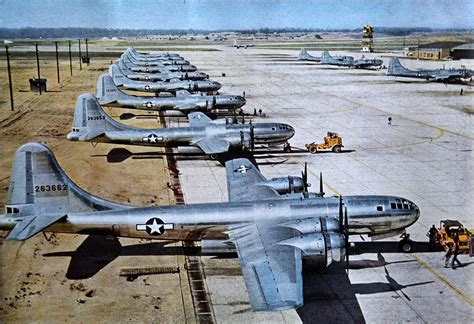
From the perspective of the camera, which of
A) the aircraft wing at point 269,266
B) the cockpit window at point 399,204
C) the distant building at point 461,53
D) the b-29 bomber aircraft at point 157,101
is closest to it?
the aircraft wing at point 269,266

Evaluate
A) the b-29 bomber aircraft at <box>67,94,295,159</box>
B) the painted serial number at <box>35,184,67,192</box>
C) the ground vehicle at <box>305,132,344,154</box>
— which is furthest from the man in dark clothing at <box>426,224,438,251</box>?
the ground vehicle at <box>305,132,344,154</box>

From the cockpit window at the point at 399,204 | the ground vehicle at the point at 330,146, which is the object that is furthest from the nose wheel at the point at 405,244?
the ground vehicle at the point at 330,146

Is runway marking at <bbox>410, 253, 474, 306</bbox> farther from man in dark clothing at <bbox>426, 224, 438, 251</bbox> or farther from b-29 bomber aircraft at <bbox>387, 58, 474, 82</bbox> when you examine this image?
b-29 bomber aircraft at <bbox>387, 58, 474, 82</bbox>

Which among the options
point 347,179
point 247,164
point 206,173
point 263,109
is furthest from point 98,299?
point 263,109

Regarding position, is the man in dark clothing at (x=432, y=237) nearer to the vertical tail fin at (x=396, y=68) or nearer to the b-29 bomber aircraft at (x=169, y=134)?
the b-29 bomber aircraft at (x=169, y=134)

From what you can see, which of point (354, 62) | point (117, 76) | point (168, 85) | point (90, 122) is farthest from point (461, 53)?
point (90, 122)

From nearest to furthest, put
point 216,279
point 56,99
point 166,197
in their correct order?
point 216,279 < point 166,197 < point 56,99

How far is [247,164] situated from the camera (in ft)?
118

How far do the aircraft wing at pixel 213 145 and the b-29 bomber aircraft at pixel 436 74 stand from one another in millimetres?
85499

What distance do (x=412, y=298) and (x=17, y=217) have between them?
21.1 metres

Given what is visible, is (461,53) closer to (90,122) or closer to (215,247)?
(90,122)

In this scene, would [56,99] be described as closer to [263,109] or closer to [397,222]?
[263,109]

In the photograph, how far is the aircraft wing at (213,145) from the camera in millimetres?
47781

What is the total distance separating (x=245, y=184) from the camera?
3347 centimetres
